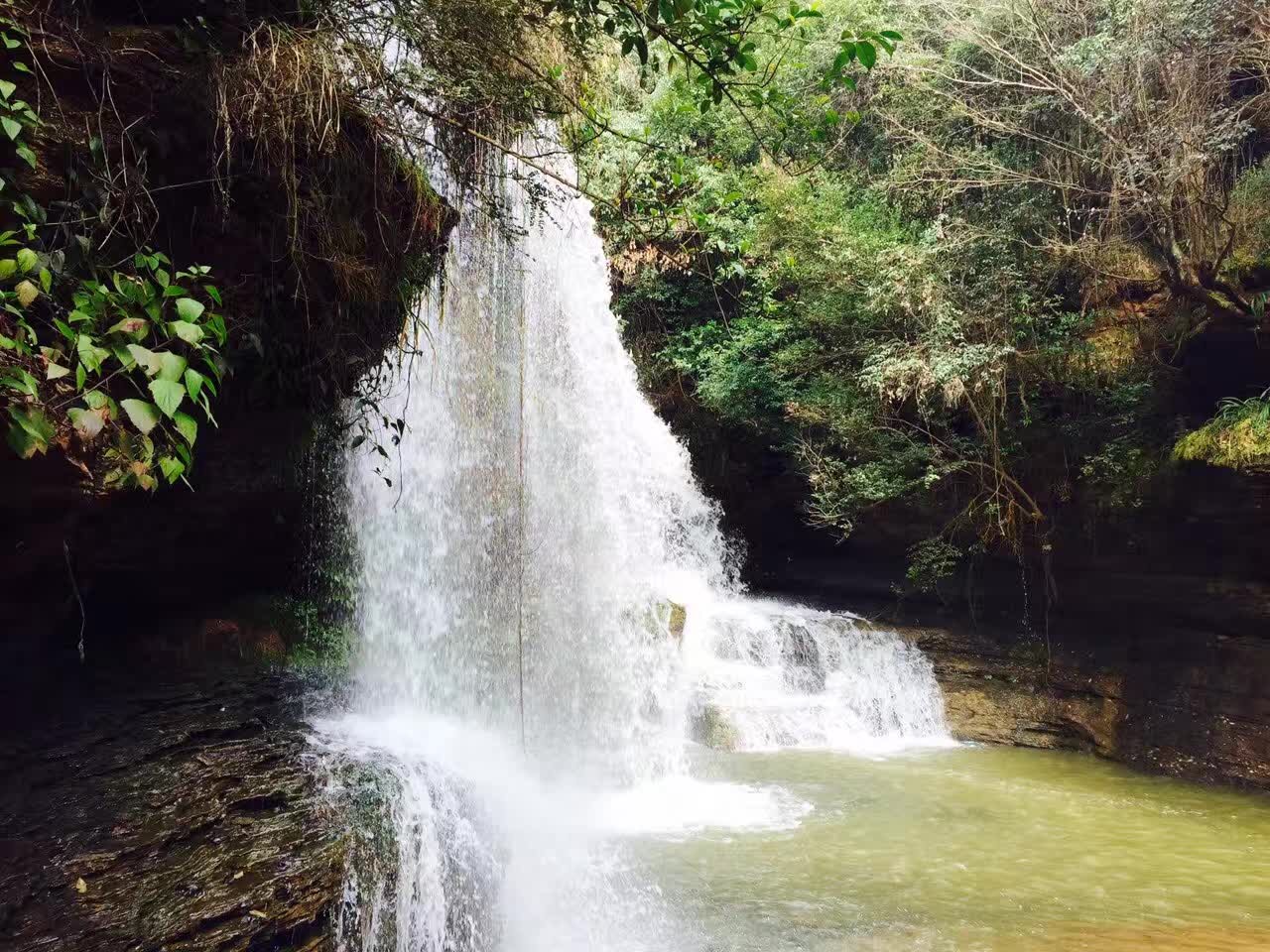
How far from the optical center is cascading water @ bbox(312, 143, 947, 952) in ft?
15.8

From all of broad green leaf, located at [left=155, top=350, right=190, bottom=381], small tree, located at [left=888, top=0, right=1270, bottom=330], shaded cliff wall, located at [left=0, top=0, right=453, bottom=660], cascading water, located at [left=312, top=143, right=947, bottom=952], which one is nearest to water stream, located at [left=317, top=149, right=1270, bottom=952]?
cascading water, located at [left=312, top=143, right=947, bottom=952]

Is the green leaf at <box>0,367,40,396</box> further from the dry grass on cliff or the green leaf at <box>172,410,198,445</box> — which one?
the dry grass on cliff

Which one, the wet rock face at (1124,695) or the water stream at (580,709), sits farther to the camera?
the wet rock face at (1124,695)

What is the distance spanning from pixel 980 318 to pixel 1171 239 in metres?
1.87

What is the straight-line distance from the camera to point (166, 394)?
288 cm

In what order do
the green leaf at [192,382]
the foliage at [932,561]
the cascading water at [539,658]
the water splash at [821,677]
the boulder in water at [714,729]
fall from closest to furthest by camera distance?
the green leaf at [192,382] < the cascading water at [539,658] < the boulder in water at [714,729] < the water splash at [821,677] < the foliage at [932,561]

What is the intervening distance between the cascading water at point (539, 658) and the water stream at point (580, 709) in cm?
2

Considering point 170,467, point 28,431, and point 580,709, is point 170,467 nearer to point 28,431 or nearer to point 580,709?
point 28,431

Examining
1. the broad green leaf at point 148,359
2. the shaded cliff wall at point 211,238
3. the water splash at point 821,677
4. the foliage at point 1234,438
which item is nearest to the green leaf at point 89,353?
the broad green leaf at point 148,359

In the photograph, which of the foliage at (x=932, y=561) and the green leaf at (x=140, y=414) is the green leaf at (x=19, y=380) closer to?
the green leaf at (x=140, y=414)

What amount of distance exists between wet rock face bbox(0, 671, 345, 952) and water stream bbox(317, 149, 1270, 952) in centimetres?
29

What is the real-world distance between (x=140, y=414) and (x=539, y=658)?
5.76m

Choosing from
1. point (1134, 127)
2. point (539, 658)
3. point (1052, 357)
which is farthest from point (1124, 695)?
point (539, 658)

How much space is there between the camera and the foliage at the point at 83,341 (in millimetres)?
2812
